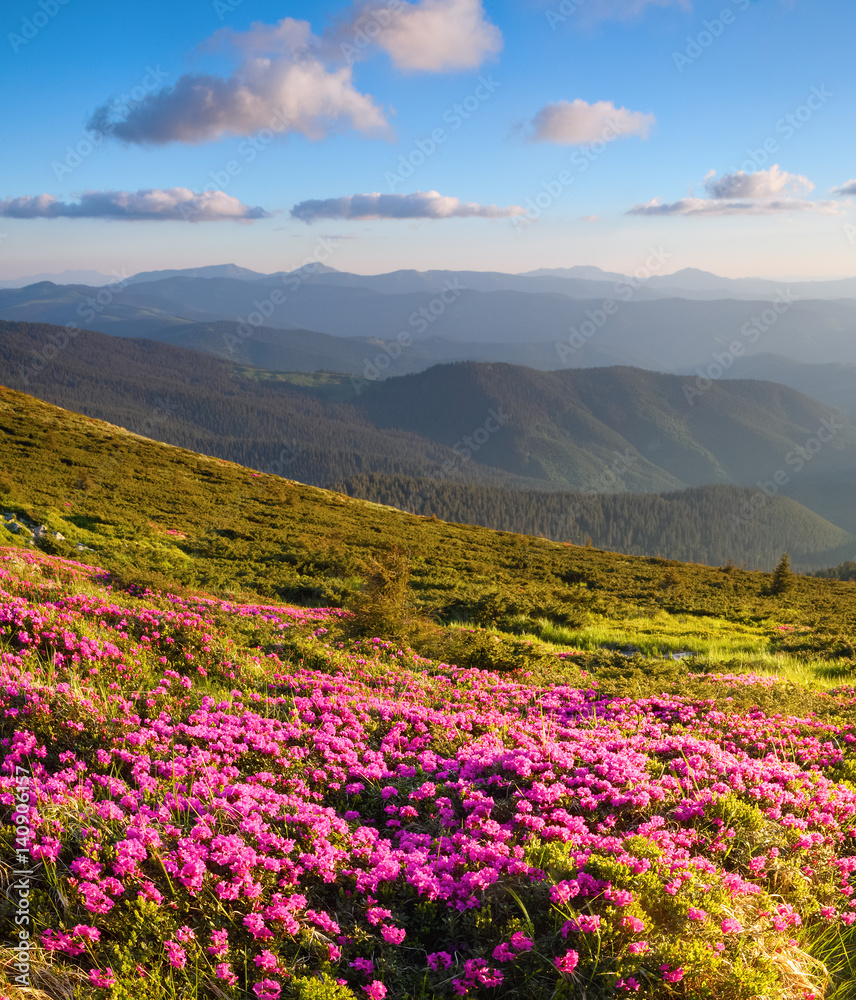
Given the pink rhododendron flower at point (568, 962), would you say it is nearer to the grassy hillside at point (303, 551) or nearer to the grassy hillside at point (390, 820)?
the grassy hillside at point (390, 820)

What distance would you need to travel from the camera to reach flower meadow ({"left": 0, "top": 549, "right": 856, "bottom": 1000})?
3.82m

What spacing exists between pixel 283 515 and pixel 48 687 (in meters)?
39.7

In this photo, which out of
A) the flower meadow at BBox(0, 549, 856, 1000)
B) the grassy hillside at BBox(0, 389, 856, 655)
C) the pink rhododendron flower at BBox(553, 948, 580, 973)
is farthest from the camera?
the grassy hillside at BBox(0, 389, 856, 655)

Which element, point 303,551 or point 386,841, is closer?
point 386,841

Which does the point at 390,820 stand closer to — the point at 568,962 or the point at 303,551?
the point at 568,962

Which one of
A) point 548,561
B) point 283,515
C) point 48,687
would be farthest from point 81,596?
point 548,561

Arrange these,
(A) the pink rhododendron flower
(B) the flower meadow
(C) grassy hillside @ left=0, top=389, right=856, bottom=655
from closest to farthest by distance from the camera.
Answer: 1. (A) the pink rhododendron flower
2. (B) the flower meadow
3. (C) grassy hillside @ left=0, top=389, right=856, bottom=655

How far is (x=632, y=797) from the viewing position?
5.64 m

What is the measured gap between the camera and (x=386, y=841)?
193 inches

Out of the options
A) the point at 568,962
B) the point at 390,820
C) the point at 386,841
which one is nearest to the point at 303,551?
the point at 390,820

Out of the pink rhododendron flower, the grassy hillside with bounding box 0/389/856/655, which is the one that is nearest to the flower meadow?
the pink rhododendron flower

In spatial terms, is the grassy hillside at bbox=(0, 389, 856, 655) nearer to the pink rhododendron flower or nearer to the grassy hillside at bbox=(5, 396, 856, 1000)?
the grassy hillside at bbox=(5, 396, 856, 1000)

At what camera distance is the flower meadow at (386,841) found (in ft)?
12.5

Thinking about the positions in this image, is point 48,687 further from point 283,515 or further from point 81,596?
point 283,515
